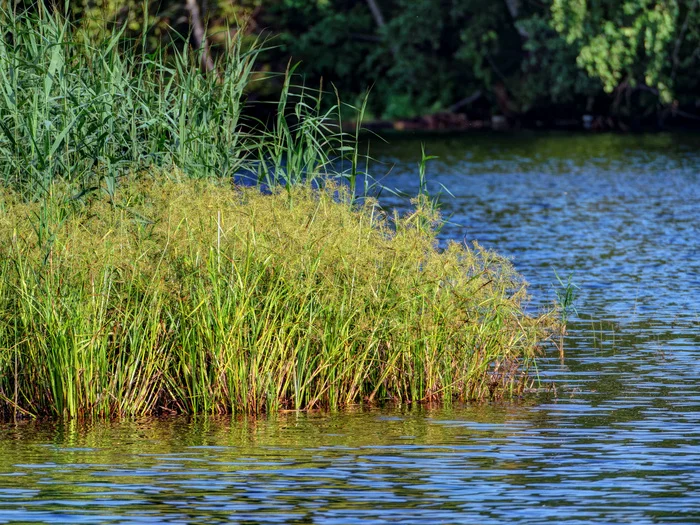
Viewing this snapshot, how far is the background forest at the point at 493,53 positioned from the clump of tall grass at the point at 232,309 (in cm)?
2964

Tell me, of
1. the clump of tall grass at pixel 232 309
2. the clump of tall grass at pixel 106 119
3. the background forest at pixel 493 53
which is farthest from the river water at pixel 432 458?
the background forest at pixel 493 53

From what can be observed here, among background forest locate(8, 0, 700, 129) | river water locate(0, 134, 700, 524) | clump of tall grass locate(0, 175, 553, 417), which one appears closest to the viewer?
river water locate(0, 134, 700, 524)

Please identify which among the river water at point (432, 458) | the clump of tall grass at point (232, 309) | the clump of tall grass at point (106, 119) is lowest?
the river water at point (432, 458)

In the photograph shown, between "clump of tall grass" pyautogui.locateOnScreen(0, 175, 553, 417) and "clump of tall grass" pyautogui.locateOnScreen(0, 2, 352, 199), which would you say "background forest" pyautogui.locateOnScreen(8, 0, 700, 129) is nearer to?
"clump of tall grass" pyautogui.locateOnScreen(0, 2, 352, 199)

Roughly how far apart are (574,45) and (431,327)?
3787 centimetres

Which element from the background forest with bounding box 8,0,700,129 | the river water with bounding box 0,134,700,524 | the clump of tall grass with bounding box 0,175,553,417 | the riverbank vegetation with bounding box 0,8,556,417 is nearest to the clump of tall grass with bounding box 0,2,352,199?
the riverbank vegetation with bounding box 0,8,556,417

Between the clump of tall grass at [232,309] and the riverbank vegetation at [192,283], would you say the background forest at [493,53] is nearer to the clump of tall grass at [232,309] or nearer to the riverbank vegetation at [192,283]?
the riverbank vegetation at [192,283]

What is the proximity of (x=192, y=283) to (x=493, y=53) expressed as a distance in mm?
43010

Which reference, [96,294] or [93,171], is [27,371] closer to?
[96,294]

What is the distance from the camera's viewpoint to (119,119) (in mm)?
10828

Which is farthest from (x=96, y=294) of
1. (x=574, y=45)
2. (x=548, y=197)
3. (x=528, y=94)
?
(x=528, y=94)

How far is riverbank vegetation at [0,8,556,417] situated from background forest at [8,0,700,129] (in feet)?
96.3

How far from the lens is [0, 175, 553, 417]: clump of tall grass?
364 inches

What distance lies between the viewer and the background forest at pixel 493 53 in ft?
131
